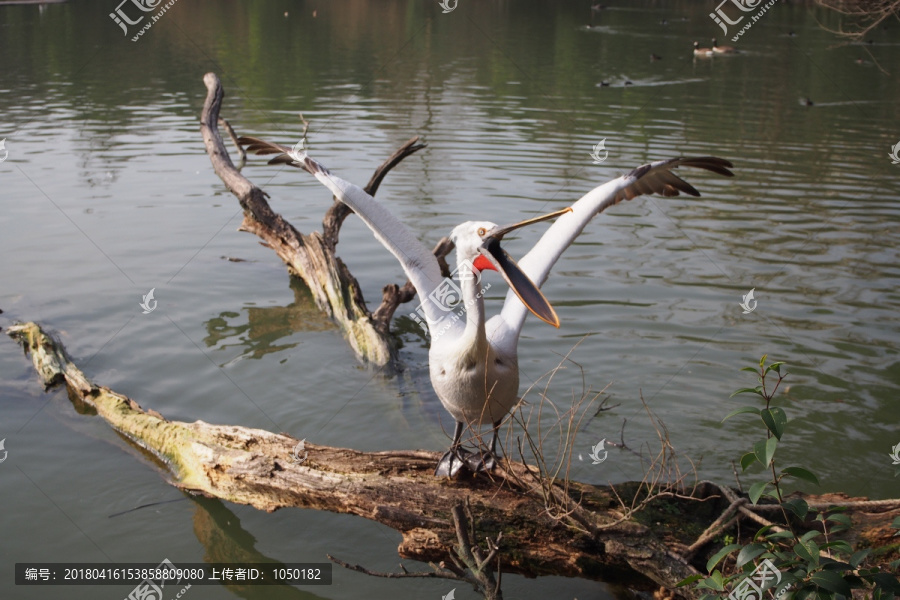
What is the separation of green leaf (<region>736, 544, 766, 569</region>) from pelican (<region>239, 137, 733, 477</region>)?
4.08 ft

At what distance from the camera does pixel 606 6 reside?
116 ft

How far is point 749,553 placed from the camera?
3004mm

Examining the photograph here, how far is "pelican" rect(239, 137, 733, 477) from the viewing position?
13.4 ft

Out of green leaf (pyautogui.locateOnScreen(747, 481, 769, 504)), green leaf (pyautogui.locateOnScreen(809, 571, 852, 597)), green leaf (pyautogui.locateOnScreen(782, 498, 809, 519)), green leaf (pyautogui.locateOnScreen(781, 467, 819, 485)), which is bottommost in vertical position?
green leaf (pyautogui.locateOnScreen(809, 571, 852, 597))

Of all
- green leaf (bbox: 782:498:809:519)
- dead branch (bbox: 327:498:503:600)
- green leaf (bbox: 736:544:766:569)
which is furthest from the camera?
dead branch (bbox: 327:498:503:600)

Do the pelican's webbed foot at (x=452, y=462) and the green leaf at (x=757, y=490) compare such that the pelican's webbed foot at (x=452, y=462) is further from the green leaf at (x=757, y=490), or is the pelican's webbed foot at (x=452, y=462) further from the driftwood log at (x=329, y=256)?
the driftwood log at (x=329, y=256)

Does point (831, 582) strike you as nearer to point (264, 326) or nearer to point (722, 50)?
point (264, 326)

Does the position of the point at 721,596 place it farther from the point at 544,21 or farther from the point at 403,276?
the point at 544,21

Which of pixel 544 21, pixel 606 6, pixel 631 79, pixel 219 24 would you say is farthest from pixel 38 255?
pixel 606 6

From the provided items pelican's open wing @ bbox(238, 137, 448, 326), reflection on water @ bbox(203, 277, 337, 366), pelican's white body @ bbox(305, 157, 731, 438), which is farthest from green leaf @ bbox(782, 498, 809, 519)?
reflection on water @ bbox(203, 277, 337, 366)

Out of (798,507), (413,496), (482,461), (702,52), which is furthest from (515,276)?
(702,52)

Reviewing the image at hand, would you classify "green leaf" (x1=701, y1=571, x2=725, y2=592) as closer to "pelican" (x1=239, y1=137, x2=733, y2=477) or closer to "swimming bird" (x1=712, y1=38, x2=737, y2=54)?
"pelican" (x1=239, y1=137, x2=733, y2=477)

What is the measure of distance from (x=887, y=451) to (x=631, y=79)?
1528cm

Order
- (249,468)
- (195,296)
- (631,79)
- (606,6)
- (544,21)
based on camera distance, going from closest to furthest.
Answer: (249,468)
(195,296)
(631,79)
(544,21)
(606,6)
